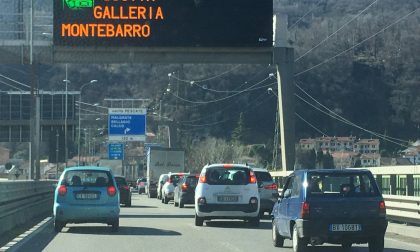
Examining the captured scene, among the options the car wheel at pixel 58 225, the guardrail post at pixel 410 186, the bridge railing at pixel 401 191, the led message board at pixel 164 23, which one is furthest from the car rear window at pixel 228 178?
the led message board at pixel 164 23

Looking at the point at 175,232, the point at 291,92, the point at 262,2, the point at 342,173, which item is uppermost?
the point at 262,2

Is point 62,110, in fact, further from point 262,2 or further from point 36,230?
point 36,230

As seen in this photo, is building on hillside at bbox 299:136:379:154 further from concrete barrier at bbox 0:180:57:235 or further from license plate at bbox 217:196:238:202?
license plate at bbox 217:196:238:202

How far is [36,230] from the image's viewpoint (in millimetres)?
20828

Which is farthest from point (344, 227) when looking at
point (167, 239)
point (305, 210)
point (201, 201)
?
point (201, 201)

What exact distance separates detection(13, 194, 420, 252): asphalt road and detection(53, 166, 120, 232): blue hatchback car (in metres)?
0.37

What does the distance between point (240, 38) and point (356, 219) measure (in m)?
18.2

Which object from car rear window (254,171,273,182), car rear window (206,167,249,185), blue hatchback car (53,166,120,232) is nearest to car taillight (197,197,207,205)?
car rear window (206,167,249,185)

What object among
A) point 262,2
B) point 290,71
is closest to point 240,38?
point 262,2

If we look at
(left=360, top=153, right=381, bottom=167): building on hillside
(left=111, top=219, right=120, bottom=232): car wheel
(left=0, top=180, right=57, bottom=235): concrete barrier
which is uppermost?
(left=360, top=153, right=381, bottom=167): building on hillside

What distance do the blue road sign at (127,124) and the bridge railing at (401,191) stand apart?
38735 mm

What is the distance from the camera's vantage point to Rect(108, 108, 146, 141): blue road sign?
60.6 meters

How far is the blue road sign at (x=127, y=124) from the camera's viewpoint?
6062cm

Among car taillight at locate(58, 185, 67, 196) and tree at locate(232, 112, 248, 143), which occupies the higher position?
tree at locate(232, 112, 248, 143)
